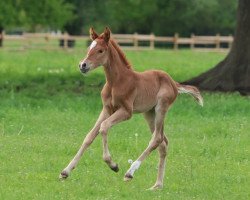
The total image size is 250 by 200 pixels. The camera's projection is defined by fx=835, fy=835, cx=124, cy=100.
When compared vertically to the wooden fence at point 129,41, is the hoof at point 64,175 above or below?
above

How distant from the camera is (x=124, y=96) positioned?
33.9 ft

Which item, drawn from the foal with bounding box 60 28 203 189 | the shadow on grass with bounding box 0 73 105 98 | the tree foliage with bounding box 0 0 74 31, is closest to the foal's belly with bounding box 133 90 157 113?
the foal with bounding box 60 28 203 189

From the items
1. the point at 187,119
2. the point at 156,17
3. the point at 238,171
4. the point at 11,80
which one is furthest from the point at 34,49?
the point at 238,171

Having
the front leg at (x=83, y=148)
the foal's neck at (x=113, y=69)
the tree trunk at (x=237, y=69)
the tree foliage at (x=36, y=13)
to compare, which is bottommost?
the tree foliage at (x=36, y=13)

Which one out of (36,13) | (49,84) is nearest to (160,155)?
(49,84)

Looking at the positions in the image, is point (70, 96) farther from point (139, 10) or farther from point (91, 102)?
point (139, 10)

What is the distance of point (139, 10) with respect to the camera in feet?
215

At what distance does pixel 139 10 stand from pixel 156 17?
1.57m

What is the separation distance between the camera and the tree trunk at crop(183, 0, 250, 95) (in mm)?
22547

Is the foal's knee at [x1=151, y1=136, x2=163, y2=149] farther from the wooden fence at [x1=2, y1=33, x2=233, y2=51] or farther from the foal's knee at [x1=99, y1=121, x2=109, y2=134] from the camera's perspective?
the wooden fence at [x1=2, y1=33, x2=233, y2=51]

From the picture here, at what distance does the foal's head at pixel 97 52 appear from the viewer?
10024 millimetres

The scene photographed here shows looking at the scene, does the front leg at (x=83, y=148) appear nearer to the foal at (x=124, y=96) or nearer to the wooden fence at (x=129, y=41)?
the foal at (x=124, y=96)

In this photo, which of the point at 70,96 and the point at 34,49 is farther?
the point at 34,49

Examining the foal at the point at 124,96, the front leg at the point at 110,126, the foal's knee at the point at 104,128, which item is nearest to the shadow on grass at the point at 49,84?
the foal at the point at 124,96
